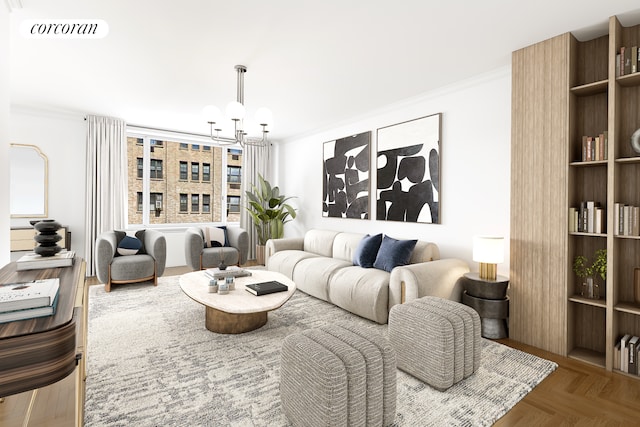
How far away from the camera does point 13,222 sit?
15.3 ft

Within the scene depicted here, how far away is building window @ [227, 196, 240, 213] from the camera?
22.1 ft

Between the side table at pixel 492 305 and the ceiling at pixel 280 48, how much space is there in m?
2.09

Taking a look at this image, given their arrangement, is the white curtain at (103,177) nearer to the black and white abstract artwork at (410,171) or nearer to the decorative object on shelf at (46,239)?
the decorative object on shelf at (46,239)

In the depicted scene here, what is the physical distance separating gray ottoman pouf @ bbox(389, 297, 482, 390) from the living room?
1418mm

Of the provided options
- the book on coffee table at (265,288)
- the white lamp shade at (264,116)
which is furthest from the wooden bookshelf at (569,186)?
the white lamp shade at (264,116)

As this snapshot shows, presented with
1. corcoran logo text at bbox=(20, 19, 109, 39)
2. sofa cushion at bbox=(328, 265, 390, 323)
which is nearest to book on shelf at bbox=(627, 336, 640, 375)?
sofa cushion at bbox=(328, 265, 390, 323)

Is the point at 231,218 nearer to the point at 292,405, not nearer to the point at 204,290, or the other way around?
the point at 204,290

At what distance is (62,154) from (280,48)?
4.16 m

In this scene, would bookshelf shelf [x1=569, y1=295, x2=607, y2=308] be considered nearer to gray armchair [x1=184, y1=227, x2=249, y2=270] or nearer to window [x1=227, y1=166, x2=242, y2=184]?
gray armchair [x1=184, y1=227, x2=249, y2=270]

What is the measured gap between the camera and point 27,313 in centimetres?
102

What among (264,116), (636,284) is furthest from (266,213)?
(636,284)

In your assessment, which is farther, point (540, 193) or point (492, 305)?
point (492, 305)

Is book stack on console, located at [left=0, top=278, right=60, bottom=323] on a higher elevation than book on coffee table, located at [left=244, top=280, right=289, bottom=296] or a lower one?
higher

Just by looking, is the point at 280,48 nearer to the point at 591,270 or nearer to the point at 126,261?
the point at 591,270
